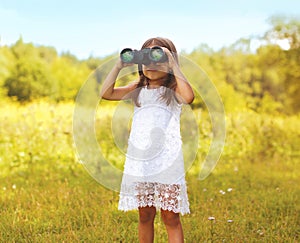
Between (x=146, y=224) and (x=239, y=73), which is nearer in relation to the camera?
(x=146, y=224)

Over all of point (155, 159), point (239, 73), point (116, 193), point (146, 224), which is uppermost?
point (239, 73)

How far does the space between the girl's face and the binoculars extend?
0.06 m

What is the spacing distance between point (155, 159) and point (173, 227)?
0.40m

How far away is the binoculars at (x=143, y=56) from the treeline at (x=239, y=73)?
876cm

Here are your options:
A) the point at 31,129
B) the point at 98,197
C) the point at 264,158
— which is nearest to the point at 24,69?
the point at 31,129

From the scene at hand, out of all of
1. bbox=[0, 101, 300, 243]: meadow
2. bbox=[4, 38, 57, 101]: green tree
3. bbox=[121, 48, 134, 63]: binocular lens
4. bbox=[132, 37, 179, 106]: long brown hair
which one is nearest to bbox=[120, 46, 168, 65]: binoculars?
bbox=[121, 48, 134, 63]: binocular lens

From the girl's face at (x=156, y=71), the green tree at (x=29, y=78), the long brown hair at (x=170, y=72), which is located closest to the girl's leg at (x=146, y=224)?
the long brown hair at (x=170, y=72)

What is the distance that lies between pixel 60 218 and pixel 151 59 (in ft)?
6.32

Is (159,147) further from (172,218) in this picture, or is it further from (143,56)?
(143,56)

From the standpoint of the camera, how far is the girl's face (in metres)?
2.41

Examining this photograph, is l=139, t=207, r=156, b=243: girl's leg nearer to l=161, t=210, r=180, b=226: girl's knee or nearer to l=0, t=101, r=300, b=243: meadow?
l=161, t=210, r=180, b=226: girl's knee

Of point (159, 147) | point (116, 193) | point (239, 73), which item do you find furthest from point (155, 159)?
point (239, 73)

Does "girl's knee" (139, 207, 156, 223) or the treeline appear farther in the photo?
the treeline

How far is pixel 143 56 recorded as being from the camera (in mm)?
2350
